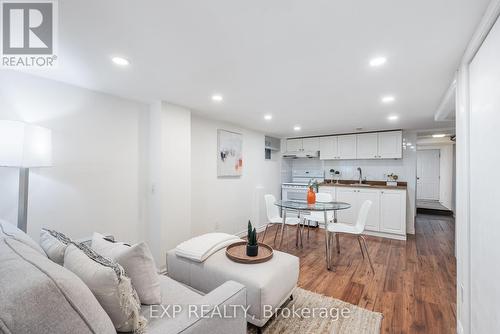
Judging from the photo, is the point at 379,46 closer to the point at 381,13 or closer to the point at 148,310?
the point at 381,13

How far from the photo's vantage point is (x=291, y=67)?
190 cm

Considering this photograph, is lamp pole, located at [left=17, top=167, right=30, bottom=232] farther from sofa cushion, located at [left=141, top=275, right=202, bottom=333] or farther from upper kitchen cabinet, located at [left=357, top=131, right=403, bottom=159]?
upper kitchen cabinet, located at [left=357, top=131, right=403, bottom=159]

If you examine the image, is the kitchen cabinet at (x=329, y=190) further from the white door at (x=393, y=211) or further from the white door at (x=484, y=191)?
the white door at (x=484, y=191)

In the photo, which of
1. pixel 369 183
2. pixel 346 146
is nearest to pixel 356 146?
pixel 346 146

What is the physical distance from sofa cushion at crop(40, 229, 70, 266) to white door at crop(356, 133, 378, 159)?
16.7 feet

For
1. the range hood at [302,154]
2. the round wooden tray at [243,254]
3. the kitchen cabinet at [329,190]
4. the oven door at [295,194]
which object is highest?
the range hood at [302,154]

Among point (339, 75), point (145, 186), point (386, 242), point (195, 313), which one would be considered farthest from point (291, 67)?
point (386, 242)

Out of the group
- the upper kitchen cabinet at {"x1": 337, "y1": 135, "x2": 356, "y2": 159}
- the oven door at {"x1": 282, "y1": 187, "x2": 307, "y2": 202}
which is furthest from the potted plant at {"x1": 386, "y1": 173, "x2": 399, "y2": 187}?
the oven door at {"x1": 282, "y1": 187, "x2": 307, "y2": 202}

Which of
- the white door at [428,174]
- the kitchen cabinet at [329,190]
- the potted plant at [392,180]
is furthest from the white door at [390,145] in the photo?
the white door at [428,174]

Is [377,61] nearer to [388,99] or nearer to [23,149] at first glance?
[388,99]

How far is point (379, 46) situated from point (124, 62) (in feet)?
6.40

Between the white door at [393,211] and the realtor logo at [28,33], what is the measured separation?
5166mm

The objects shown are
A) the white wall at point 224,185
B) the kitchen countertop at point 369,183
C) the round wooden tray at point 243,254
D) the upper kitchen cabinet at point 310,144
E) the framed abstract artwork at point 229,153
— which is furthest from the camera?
the upper kitchen cabinet at point 310,144

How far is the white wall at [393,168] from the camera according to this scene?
15.3 feet
